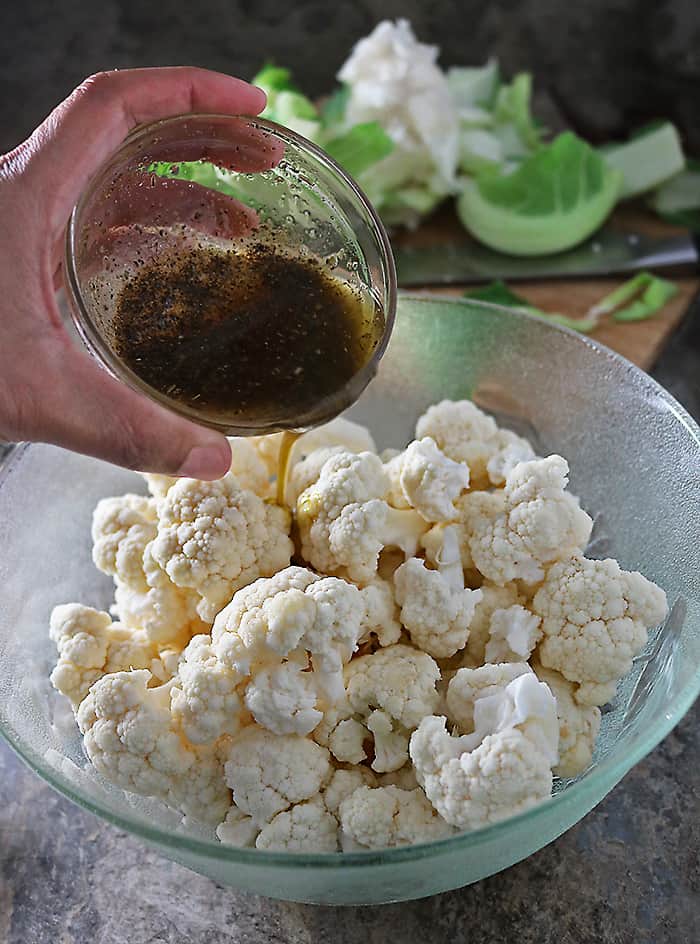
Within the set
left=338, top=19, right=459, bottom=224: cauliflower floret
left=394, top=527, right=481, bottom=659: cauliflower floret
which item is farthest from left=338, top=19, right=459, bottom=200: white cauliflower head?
left=394, top=527, right=481, bottom=659: cauliflower floret

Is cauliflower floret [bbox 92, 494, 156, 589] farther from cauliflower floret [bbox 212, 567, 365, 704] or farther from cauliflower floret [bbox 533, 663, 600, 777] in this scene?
cauliflower floret [bbox 533, 663, 600, 777]

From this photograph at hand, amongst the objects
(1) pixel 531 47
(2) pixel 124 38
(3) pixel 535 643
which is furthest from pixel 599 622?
(2) pixel 124 38

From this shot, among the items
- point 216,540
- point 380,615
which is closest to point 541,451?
point 380,615

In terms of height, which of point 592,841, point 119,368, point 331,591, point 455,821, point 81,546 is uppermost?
point 119,368

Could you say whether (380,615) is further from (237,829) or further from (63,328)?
(63,328)

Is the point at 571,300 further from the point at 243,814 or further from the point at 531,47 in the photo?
the point at 243,814

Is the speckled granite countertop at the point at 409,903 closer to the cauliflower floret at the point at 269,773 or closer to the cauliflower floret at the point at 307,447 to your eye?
the cauliflower floret at the point at 269,773

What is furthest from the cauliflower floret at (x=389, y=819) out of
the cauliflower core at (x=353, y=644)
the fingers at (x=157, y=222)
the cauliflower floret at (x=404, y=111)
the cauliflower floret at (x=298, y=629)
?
the cauliflower floret at (x=404, y=111)
